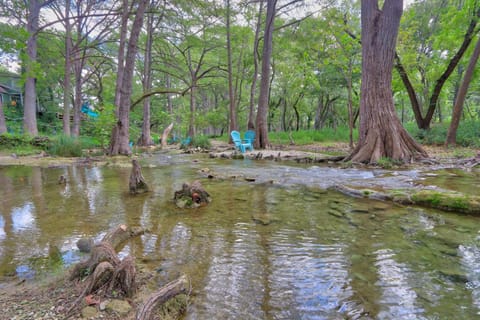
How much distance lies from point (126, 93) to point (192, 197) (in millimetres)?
7264

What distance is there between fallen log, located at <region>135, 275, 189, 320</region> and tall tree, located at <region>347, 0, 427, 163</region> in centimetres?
656

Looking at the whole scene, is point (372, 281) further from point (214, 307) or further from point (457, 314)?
point (214, 307)

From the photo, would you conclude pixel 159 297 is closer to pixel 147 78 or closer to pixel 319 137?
pixel 147 78

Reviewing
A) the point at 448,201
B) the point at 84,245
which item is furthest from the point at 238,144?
the point at 84,245

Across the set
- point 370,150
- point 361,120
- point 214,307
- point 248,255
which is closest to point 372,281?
point 248,255

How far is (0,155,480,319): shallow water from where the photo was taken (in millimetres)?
1500

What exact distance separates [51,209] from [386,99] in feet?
25.5

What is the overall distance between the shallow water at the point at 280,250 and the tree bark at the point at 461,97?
8.22 metres

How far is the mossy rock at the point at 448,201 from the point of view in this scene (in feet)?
9.93

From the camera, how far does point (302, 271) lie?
6.08ft

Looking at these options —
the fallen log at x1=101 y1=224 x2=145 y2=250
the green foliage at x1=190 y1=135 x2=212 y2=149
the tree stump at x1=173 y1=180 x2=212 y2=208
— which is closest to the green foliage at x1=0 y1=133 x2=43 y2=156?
the green foliage at x1=190 y1=135 x2=212 y2=149

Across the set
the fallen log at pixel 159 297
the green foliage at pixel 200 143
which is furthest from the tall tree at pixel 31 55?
the fallen log at pixel 159 297

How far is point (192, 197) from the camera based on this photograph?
3611mm

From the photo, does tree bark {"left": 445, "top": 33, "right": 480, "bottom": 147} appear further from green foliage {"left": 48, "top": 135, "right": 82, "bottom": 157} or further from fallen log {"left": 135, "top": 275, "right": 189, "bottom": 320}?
green foliage {"left": 48, "top": 135, "right": 82, "bottom": 157}
